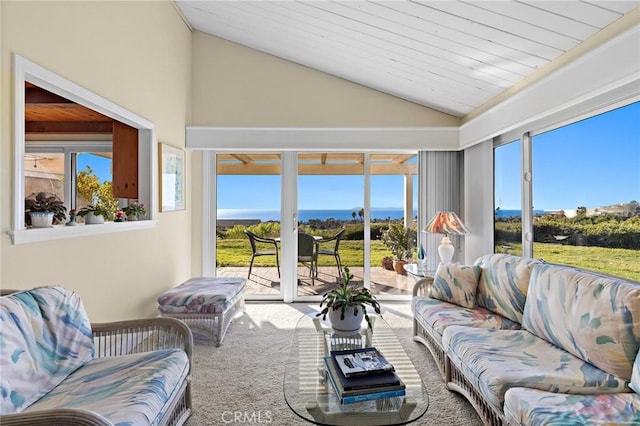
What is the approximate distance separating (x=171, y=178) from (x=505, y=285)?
3.35m

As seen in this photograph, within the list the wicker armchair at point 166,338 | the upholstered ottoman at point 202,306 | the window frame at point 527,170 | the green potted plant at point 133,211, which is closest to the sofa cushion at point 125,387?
the wicker armchair at point 166,338

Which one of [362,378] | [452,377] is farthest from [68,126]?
[452,377]

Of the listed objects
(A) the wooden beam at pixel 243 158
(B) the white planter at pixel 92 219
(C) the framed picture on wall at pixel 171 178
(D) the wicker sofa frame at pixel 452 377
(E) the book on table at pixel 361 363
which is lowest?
(D) the wicker sofa frame at pixel 452 377

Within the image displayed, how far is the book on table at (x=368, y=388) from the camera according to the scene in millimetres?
1635

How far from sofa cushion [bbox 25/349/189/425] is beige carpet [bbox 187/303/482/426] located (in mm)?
476

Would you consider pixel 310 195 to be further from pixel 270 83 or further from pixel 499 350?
pixel 499 350

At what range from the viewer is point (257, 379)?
2615 millimetres

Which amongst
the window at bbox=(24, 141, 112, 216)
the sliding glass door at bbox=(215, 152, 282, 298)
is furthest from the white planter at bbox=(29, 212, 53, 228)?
the sliding glass door at bbox=(215, 152, 282, 298)

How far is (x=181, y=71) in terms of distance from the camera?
4.14 meters

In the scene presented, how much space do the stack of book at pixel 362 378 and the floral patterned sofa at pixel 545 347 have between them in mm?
517

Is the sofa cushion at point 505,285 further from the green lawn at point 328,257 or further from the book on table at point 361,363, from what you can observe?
the green lawn at point 328,257

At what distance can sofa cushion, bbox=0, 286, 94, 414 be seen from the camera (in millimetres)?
1478

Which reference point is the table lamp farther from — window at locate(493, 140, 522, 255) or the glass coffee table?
the glass coffee table

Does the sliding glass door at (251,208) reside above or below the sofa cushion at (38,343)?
above
